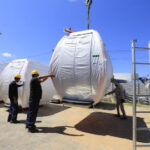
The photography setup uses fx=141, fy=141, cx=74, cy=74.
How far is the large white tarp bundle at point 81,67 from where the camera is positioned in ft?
13.8

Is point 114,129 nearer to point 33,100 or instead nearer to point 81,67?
point 81,67

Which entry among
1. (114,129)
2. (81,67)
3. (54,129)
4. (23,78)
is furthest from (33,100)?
(114,129)

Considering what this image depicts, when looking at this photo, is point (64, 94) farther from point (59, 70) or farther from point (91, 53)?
point (91, 53)

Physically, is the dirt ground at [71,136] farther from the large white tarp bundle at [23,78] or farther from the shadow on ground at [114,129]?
the large white tarp bundle at [23,78]

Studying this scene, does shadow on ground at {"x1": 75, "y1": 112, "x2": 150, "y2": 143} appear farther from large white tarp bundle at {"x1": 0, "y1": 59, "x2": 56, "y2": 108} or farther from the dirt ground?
large white tarp bundle at {"x1": 0, "y1": 59, "x2": 56, "y2": 108}

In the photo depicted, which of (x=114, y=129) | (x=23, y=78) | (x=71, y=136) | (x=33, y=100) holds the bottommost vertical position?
(x=114, y=129)

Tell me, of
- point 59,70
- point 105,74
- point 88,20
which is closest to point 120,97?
point 105,74

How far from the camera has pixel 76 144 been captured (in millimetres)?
3637

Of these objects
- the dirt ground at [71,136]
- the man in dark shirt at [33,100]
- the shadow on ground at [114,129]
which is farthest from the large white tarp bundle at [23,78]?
the shadow on ground at [114,129]

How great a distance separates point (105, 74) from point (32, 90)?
2.40 m

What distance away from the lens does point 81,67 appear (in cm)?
439

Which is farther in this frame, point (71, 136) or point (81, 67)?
point (81, 67)

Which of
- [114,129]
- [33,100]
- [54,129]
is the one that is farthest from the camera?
[114,129]

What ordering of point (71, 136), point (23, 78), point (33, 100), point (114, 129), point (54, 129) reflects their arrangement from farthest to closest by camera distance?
point (23, 78) < point (114, 129) < point (54, 129) < point (33, 100) < point (71, 136)
